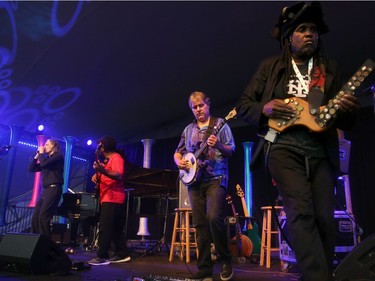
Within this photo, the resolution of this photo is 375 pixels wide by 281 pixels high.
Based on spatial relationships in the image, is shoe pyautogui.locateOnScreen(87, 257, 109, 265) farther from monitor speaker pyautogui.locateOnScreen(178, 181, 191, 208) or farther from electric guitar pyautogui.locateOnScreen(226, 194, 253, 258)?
electric guitar pyautogui.locateOnScreen(226, 194, 253, 258)

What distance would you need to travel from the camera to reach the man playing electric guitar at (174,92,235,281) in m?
2.85

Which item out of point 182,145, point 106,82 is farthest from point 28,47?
point 182,145

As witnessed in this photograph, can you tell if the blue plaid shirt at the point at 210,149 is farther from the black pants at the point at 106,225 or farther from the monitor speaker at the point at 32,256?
the monitor speaker at the point at 32,256

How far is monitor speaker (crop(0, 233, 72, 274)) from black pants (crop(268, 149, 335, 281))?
2383 millimetres

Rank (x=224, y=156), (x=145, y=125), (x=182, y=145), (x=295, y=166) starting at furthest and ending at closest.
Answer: (x=145, y=125)
(x=182, y=145)
(x=224, y=156)
(x=295, y=166)

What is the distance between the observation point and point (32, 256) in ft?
9.90

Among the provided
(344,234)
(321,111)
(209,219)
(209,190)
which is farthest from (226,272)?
(321,111)

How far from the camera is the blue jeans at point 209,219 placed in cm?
285

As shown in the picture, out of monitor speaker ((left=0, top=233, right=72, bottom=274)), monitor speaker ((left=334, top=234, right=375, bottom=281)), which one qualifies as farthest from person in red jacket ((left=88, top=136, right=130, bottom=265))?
monitor speaker ((left=334, top=234, right=375, bottom=281))

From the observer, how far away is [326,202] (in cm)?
167

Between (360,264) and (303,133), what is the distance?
107 cm

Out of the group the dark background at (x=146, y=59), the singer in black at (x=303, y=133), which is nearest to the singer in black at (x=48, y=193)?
the dark background at (x=146, y=59)

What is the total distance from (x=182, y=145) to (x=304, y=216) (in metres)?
2.01

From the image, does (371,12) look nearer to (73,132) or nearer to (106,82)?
(106,82)
